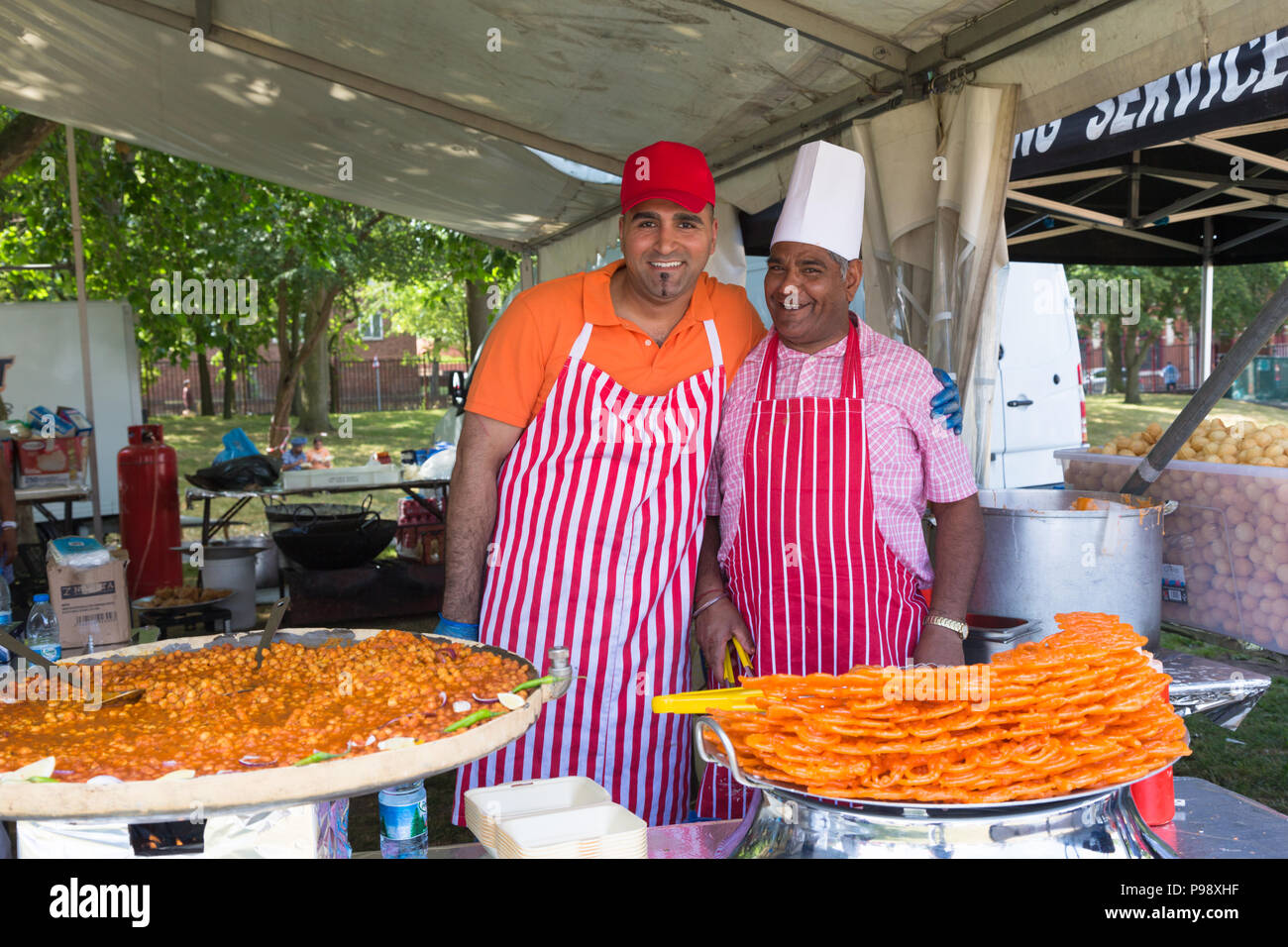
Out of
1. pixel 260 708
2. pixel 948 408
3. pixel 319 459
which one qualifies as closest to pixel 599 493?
pixel 948 408

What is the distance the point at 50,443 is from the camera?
7.44 meters

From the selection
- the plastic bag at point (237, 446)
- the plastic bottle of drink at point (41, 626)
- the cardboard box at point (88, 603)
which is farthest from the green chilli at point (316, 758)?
the plastic bag at point (237, 446)

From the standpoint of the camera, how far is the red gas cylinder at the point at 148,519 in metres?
7.33

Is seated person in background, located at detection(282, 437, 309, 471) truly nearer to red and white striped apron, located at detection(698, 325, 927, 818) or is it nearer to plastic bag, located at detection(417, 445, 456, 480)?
plastic bag, located at detection(417, 445, 456, 480)

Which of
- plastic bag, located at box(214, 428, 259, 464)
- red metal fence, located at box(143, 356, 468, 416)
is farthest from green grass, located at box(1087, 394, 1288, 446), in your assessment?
red metal fence, located at box(143, 356, 468, 416)

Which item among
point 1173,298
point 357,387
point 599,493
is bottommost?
point 599,493

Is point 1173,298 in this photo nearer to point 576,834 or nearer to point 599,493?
point 599,493

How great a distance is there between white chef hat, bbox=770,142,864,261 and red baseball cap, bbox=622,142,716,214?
0.20 meters

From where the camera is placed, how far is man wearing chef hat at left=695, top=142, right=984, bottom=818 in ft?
7.44

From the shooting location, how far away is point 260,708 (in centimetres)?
169

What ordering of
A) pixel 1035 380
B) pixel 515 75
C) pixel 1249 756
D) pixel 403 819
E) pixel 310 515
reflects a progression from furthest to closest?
pixel 1035 380 < pixel 310 515 < pixel 1249 756 < pixel 515 75 < pixel 403 819

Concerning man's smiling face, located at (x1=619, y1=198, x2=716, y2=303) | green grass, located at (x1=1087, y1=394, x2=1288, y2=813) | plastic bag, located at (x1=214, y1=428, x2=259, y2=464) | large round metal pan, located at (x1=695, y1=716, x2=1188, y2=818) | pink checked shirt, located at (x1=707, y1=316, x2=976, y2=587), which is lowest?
green grass, located at (x1=1087, y1=394, x2=1288, y2=813)

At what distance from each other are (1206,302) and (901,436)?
4254 millimetres
